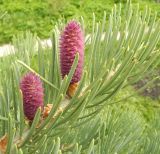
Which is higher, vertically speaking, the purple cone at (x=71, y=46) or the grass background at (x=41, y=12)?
the purple cone at (x=71, y=46)

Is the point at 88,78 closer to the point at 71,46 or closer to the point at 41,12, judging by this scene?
the point at 71,46

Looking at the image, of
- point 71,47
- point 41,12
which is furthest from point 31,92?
point 41,12

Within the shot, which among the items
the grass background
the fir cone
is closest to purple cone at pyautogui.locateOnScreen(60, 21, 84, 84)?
→ the fir cone

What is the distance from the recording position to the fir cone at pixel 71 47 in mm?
643

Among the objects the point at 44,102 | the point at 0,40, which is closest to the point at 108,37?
the point at 44,102

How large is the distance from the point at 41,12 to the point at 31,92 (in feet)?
21.1

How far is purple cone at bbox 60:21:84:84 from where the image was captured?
2.11ft

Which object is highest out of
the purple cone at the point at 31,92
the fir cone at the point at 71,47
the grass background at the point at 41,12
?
the fir cone at the point at 71,47

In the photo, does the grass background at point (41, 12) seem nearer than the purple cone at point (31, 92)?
No

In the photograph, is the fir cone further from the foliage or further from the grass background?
the grass background

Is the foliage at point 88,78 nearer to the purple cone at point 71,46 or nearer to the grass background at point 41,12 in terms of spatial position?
the purple cone at point 71,46

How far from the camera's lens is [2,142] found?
653 millimetres

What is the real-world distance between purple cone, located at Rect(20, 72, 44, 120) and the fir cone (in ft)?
0.15

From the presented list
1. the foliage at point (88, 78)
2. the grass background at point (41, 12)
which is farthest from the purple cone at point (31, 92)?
the grass background at point (41, 12)
